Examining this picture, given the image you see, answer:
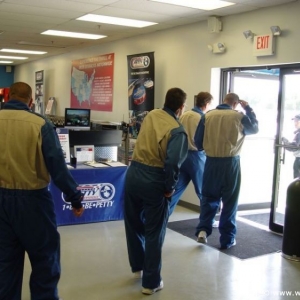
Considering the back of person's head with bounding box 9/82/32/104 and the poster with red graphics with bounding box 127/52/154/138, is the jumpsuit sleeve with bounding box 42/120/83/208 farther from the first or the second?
the poster with red graphics with bounding box 127/52/154/138

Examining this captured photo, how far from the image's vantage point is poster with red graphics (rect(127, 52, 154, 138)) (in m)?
6.70

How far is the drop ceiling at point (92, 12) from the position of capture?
16.7 feet

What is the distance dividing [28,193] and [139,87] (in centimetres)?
469

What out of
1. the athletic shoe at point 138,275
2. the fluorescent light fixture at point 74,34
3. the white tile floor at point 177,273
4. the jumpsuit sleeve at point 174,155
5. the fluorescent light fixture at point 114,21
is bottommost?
the white tile floor at point 177,273

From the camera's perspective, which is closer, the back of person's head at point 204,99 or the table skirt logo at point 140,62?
the back of person's head at point 204,99

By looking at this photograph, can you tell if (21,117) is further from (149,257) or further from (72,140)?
(72,140)

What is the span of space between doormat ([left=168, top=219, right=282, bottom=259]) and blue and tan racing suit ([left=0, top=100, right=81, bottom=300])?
6.88 feet

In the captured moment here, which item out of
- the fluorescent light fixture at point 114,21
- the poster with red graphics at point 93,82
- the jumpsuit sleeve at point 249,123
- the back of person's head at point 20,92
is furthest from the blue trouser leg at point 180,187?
the poster with red graphics at point 93,82

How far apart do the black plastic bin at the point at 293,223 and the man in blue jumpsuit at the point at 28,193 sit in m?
2.23

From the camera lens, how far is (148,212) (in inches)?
123

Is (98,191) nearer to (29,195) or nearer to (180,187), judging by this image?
(180,187)

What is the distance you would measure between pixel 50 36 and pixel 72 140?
3.52 meters

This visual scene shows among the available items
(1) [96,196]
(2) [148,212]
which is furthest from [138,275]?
(1) [96,196]

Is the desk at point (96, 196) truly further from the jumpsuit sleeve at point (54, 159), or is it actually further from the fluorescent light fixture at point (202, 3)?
the jumpsuit sleeve at point (54, 159)
